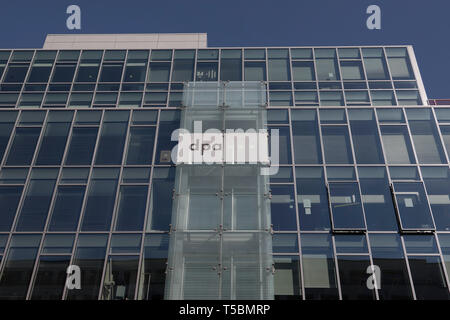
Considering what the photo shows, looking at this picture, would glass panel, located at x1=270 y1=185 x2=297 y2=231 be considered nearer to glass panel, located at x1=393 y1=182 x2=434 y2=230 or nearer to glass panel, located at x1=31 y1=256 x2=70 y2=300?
glass panel, located at x1=393 y1=182 x2=434 y2=230

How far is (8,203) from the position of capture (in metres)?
21.2

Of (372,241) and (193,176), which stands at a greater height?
(193,176)

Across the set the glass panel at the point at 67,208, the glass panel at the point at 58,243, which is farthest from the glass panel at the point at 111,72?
the glass panel at the point at 58,243

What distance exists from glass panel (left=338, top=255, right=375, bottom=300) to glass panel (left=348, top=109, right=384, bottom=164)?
5603mm

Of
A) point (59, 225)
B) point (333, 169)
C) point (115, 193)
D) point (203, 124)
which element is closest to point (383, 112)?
point (333, 169)

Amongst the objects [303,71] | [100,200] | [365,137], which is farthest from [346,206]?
[303,71]

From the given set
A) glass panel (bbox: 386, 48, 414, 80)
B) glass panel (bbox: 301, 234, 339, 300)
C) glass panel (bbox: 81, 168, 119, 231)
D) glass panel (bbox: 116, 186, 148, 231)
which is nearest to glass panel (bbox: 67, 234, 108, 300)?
glass panel (bbox: 81, 168, 119, 231)

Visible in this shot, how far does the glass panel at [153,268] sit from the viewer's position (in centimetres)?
1894

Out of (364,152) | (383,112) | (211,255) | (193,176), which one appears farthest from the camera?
(383,112)

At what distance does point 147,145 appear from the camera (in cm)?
2378

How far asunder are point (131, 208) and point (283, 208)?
7.57m
